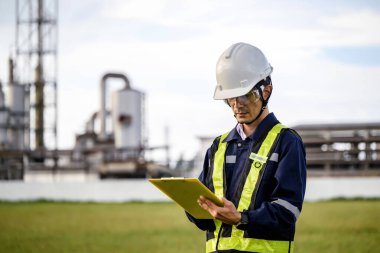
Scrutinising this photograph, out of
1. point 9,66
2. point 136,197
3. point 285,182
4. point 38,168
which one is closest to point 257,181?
point 285,182

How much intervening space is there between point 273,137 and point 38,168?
31942mm

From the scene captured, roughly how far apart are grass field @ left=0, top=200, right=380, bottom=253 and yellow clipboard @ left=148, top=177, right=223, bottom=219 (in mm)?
6169

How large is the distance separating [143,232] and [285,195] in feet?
31.2

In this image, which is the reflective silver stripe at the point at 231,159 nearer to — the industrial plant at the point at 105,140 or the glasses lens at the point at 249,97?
the glasses lens at the point at 249,97

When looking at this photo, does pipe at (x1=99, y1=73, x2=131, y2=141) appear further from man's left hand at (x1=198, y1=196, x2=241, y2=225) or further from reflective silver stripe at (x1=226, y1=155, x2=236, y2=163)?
man's left hand at (x1=198, y1=196, x2=241, y2=225)

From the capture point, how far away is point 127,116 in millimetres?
32750

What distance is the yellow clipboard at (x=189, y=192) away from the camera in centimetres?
296

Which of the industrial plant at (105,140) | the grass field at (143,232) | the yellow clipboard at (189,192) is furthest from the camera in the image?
the industrial plant at (105,140)

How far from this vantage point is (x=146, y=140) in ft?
113

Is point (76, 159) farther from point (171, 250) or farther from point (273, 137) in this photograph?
point (273, 137)

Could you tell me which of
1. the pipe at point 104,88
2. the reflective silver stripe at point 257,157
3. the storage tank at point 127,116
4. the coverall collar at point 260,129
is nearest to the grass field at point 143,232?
the coverall collar at point 260,129

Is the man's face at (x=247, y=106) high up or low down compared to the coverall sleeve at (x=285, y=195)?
up

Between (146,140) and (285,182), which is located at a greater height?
(285,182)

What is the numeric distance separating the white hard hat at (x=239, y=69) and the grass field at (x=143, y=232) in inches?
243
